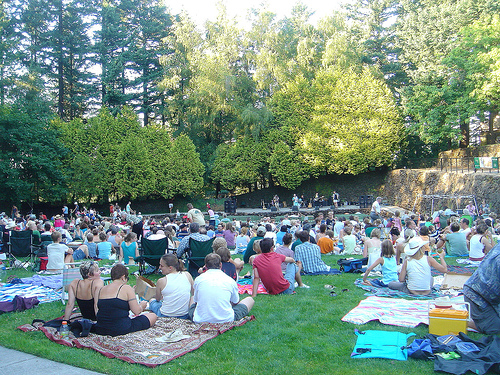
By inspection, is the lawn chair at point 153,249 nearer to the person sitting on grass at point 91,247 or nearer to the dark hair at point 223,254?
the dark hair at point 223,254

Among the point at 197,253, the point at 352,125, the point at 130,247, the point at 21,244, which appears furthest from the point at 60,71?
the point at 197,253

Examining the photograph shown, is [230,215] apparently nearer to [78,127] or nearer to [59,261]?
[78,127]

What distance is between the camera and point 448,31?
31.4 meters

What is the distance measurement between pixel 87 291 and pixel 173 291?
1.10 metres

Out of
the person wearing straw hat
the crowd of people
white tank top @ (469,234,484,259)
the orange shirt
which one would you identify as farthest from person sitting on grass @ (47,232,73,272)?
white tank top @ (469,234,484,259)

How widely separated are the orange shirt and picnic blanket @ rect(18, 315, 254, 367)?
20.3ft

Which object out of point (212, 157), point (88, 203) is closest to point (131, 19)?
point (212, 157)

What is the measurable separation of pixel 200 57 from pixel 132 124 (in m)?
7.95

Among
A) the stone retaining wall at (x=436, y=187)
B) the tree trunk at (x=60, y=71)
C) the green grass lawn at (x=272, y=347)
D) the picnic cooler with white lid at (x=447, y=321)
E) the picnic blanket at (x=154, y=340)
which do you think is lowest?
the green grass lawn at (x=272, y=347)

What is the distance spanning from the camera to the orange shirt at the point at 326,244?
11.6m

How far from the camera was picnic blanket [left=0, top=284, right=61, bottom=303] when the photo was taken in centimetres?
750

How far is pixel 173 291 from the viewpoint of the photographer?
231 inches

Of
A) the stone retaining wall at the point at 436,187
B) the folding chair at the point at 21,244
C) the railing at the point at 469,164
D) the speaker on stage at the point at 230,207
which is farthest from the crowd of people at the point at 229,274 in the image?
the speaker on stage at the point at 230,207

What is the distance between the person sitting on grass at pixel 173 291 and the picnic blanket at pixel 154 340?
0.51ft
